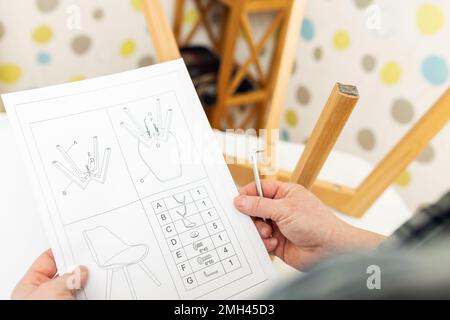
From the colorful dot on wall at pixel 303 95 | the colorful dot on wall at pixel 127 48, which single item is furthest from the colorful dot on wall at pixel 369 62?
the colorful dot on wall at pixel 127 48

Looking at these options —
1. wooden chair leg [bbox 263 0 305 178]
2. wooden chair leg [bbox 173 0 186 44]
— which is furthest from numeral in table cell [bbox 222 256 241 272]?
wooden chair leg [bbox 173 0 186 44]

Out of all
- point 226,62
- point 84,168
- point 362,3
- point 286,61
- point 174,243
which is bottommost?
point 174,243

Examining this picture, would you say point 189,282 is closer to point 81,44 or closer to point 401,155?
point 401,155

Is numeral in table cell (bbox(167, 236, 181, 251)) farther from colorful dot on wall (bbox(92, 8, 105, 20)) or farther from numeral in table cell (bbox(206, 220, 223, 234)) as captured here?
colorful dot on wall (bbox(92, 8, 105, 20))

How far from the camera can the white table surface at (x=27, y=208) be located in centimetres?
59

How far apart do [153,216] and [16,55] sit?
92 cm

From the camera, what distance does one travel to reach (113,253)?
1.59ft

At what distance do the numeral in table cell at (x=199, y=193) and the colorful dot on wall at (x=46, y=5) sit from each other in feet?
2.92

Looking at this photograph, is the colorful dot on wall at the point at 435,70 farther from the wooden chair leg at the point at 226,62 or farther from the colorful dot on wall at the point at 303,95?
the wooden chair leg at the point at 226,62

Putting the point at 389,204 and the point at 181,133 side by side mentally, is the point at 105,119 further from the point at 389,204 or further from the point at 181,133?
the point at 389,204

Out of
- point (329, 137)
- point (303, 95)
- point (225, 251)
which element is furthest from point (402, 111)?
point (225, 251)

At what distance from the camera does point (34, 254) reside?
0.60m

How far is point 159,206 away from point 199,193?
0.06 m
